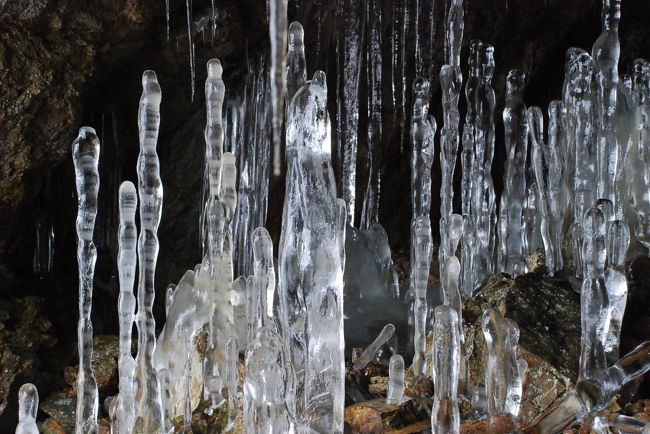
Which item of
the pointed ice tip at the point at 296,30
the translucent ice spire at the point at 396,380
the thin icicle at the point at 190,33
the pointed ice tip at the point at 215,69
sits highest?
the thin icicle at the point at 190,33

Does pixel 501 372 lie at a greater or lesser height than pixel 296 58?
lesser

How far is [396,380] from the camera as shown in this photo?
3738 millimetres

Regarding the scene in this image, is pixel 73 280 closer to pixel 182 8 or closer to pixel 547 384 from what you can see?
pixel 182 8

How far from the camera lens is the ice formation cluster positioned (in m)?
2.97

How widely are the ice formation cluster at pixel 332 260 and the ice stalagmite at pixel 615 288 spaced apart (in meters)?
0.01

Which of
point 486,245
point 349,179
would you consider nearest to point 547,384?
point 486,245

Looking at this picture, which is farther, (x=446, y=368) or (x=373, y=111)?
(x=373, y=111)

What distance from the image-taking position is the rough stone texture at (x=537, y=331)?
4.02 m

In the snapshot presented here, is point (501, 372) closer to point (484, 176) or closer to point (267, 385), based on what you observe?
point (267, 385)

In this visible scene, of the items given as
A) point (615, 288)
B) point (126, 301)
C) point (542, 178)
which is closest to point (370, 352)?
point (126, 301)

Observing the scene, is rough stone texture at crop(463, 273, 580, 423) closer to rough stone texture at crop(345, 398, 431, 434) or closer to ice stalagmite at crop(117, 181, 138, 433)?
rough stone texture at crop(345, 398, 431, 434)

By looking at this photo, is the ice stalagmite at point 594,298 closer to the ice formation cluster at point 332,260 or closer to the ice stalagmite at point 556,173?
the ice formation cluster at point 332,260

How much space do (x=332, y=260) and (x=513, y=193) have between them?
3.97 metres

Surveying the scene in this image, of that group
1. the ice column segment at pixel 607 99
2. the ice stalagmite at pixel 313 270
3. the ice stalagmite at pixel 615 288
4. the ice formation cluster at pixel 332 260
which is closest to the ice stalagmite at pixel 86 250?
the ice formation cluster at pixel 332 260
